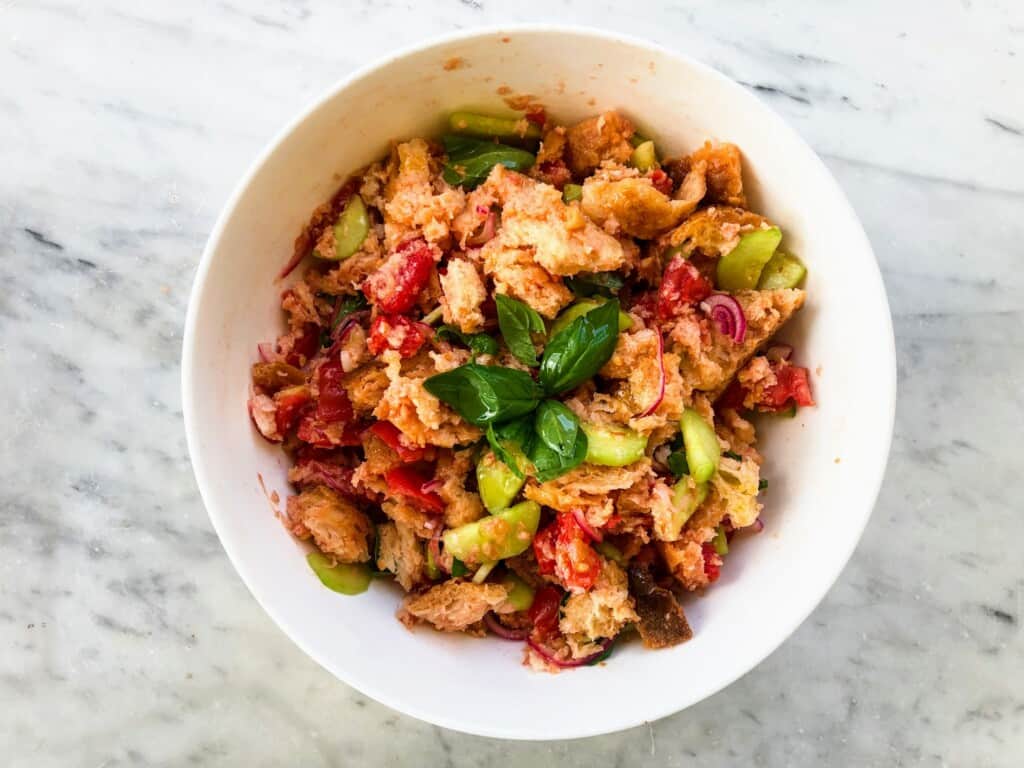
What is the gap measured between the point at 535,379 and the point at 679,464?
0.44 meters

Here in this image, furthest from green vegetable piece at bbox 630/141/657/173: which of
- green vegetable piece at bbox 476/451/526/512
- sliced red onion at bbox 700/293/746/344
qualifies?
green vegetable piece at bbox 476/451/526/512

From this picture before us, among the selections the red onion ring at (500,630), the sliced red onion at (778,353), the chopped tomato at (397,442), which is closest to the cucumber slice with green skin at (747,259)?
the sliced red onion at (778,353)

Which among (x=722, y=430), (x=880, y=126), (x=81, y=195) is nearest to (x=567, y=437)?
(x=722, y=430)

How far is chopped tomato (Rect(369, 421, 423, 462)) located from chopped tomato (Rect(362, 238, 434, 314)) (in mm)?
303

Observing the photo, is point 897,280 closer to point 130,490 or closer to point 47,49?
point 130,490

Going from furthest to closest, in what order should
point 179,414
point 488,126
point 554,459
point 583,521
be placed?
point 179,414 → point 488,126 → point 583,521 → point 554,459

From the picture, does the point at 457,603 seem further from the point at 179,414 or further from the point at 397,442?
the point at 179,414

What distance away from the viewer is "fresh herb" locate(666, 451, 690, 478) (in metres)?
2.27

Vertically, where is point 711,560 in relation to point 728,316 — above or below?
below

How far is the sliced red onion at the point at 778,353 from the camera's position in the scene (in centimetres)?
240

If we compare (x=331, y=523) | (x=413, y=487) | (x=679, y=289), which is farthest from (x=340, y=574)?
(x=679, y=289)

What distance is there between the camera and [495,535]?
2.25 m

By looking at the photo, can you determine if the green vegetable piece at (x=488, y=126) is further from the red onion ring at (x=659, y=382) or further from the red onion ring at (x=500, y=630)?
the red onion ring at (x=500, y=630)

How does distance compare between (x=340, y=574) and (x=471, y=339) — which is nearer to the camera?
(x=471, y=339)
